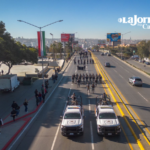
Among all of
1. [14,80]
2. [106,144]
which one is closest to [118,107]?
[106,144]

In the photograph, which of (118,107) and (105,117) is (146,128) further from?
(118,107)

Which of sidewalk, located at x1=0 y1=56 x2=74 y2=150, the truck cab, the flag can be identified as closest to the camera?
the truck cab

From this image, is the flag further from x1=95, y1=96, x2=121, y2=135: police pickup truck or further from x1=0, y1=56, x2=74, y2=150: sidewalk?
x1=95, y1=96, x2=121, y2=135: police pickup truck

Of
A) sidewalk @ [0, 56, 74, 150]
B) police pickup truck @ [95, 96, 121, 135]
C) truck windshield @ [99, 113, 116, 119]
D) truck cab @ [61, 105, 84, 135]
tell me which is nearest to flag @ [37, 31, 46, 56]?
sidewalk @ [0, 56, 74, 150]

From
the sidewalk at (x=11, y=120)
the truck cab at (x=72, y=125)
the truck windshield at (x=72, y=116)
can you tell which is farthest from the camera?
the truck windshield at (x=72, y=116)

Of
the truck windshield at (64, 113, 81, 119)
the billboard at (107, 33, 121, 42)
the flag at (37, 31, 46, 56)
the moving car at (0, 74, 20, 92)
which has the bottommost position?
the truck windshield at (64, 113, 81, 119)

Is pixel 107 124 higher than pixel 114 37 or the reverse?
the reverse

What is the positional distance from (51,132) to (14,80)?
1504cm

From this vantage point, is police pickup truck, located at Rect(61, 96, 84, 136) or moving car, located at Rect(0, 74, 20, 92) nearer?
police pickup truck, located at Rect(61, 96, 84, 136)

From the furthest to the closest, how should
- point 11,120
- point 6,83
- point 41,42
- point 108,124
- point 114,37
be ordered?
point 114,37 < point 41,42 < point 6,83 < point 11,120 < point 108,124

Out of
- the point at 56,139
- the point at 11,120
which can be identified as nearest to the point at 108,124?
the point at 56,139

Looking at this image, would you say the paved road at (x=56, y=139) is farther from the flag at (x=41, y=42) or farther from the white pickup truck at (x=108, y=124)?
the flag at (x=41, y=42)

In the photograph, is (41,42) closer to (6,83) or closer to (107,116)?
(6,83)

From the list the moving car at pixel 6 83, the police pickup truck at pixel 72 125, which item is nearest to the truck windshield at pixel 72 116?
the police pickup truck at pixel 72 125
